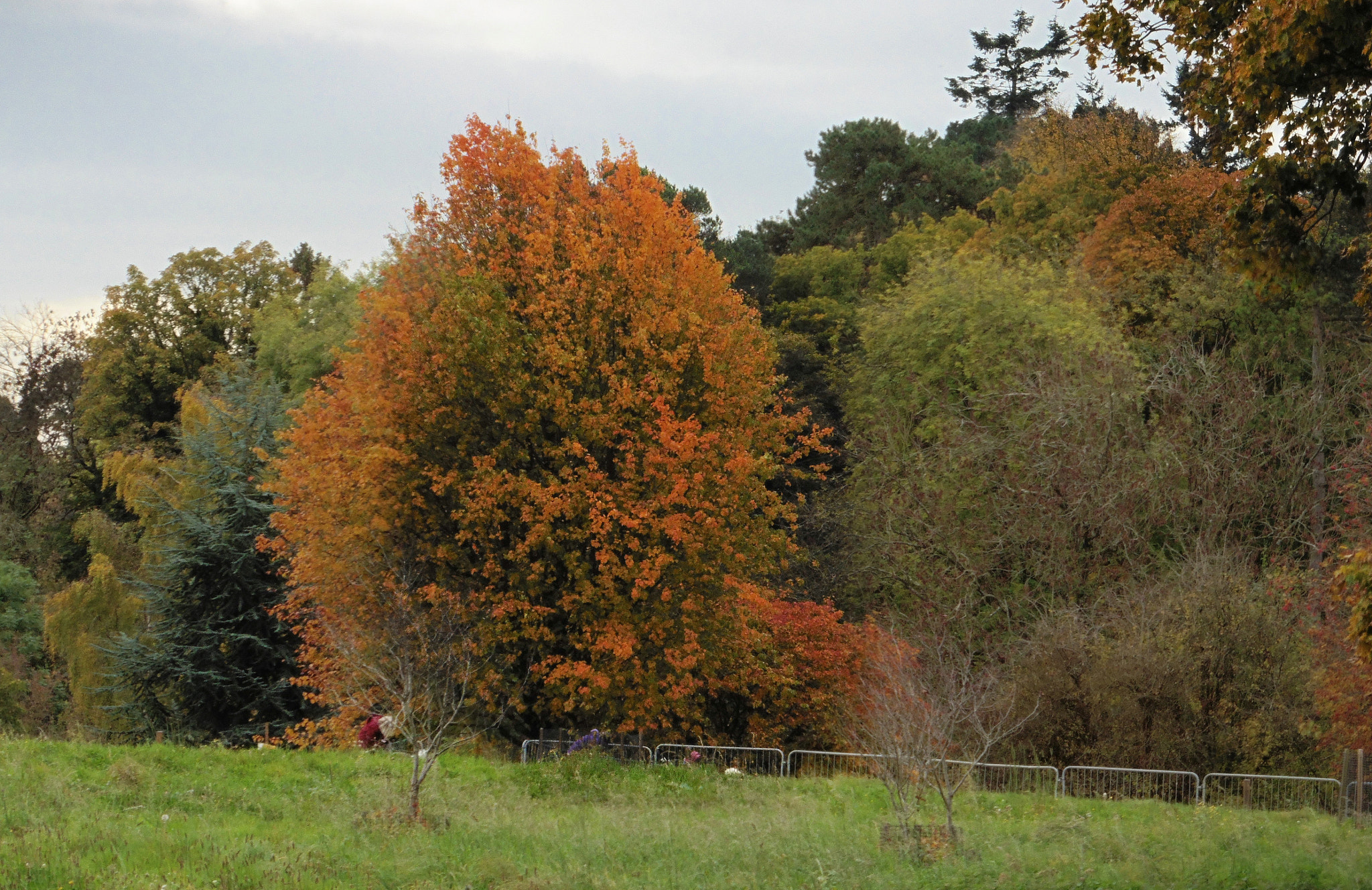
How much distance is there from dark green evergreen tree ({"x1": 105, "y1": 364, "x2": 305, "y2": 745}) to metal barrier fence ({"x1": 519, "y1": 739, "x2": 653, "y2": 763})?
9.96 metres

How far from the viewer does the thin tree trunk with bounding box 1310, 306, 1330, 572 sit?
2909cm

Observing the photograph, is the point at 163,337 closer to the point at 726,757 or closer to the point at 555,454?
the point at 555,454

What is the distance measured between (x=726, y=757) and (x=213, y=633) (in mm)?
14292

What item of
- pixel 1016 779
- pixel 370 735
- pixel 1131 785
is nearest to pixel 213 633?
pixel 370 735

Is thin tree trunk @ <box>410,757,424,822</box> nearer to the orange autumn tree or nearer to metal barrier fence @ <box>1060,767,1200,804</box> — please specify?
the orange autumn tree

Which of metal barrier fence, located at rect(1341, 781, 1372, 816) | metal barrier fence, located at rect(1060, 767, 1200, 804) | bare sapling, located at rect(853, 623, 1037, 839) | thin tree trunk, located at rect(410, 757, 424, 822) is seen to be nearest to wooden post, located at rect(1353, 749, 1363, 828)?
metal barrier fence, located at rect(1341, 781, 1372, 816)

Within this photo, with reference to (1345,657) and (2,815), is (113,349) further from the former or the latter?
(1345,657)

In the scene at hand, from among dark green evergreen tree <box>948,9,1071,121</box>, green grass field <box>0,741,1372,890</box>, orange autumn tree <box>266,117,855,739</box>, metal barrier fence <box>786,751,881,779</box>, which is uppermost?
dark green evergreen tree <box>948,9,1071,121</box>

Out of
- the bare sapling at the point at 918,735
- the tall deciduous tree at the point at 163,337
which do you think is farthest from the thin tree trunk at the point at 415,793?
the tall deciduous tree at the point at 163,337

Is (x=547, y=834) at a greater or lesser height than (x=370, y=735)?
greater

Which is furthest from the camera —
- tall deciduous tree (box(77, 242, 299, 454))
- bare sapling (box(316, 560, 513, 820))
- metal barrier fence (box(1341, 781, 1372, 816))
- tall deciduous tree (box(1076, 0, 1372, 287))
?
tall deciduous tree (box(77, 242, 299, 454))

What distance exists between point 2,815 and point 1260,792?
1623cm

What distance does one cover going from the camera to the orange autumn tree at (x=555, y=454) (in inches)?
890

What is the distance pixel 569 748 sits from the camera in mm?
21516
